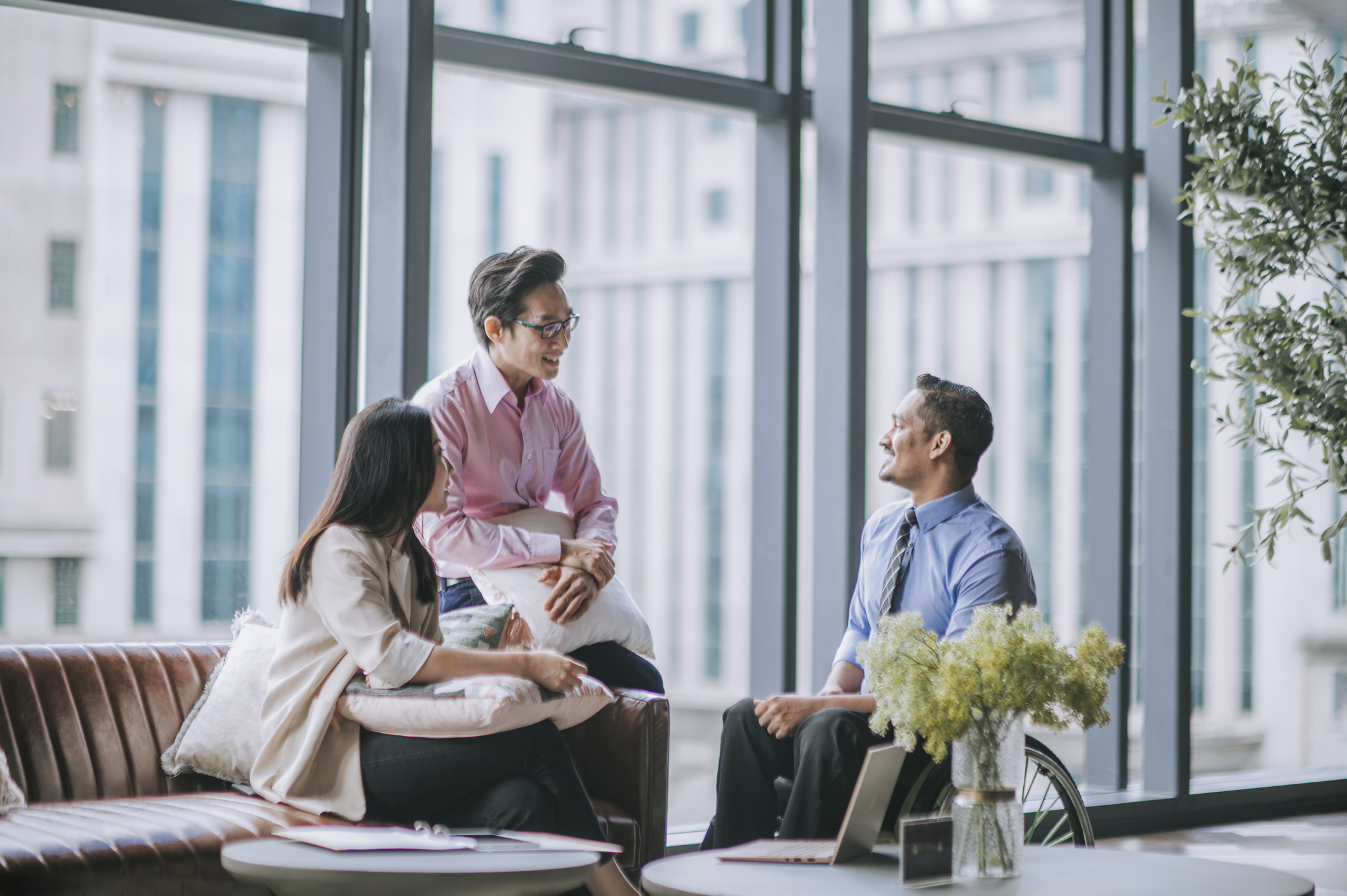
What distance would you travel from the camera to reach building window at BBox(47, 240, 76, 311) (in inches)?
138

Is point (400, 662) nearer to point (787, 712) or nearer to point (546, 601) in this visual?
point (546, 601)

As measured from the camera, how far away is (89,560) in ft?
11.5

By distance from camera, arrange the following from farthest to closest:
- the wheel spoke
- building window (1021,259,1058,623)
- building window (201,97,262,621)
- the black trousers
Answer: building window (1021,259,1058,623) < building window (201,97,262,621) < the wheel spoke < the black trousers

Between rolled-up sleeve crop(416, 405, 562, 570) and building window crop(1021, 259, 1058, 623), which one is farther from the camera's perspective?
building window crop(1021, 259, 1058, 623)

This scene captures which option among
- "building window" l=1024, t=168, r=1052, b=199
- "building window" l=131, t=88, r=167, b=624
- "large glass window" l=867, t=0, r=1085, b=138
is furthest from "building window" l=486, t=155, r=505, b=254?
"building window" l=131, t=88, r=167, b=624

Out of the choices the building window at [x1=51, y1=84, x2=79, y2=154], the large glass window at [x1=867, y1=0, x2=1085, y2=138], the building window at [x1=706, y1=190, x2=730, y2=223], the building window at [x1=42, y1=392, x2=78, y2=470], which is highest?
the building window at [x1=706, y1=190, x2=730, y2=223]

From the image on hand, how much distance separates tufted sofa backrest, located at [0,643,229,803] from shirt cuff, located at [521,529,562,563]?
74 cm

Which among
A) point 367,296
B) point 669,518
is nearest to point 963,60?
point 367,296

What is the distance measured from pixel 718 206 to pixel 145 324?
17333mm

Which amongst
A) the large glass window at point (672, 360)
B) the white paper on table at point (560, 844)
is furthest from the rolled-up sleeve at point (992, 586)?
the large glass window at point (672, 360)

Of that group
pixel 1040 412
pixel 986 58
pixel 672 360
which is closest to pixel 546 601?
pixel 986 58

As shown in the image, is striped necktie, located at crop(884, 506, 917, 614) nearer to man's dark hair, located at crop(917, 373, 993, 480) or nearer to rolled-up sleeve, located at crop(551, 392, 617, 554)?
man's dark hair, located at crop(917, 373, 993, 480)

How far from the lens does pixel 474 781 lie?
7.77 feet

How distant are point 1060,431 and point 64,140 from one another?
34.0ft
